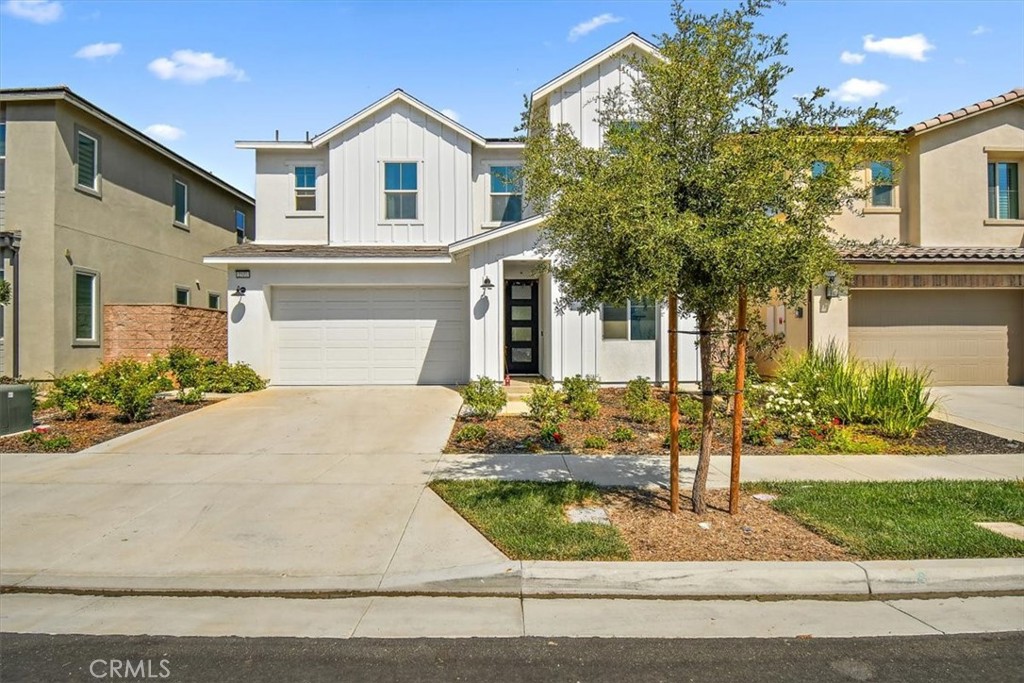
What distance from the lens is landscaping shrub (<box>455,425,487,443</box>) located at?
Answer: 31.2 ft

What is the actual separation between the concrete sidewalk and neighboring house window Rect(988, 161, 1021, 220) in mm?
10314

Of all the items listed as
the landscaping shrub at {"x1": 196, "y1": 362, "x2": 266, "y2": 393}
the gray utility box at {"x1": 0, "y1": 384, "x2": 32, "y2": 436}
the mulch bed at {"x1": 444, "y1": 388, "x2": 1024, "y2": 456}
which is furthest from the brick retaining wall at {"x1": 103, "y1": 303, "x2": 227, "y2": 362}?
the mulch bed at {"x1": 444, "y1": 388, "x2": 1024, "y2": 456}

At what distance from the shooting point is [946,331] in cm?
1494

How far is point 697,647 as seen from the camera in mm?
3941

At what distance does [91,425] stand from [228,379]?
3.73 metres

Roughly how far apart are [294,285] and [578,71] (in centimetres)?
838

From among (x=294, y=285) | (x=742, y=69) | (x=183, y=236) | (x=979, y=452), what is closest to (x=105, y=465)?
(x=294, y=285)

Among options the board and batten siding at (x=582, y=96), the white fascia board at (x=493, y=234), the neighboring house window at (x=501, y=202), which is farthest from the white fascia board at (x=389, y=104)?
the white fascia board at (x=493, y=234)

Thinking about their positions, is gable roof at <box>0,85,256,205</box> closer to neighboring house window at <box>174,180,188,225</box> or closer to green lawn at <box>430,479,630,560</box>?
neighboring house window at <box>174,180,188,225</box>

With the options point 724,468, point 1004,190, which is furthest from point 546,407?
point 1004,190

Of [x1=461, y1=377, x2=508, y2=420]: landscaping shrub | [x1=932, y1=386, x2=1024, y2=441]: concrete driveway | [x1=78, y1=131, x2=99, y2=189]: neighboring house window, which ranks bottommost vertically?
[x1=932, y1=386, x2=1024, y2=441]: concrete driveway

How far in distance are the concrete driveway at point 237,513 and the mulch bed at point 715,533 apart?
1.39 metres

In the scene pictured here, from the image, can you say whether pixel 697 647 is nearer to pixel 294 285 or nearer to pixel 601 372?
pixel 601 372

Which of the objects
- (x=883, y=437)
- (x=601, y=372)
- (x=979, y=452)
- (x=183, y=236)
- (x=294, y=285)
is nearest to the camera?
(x=979, y=452)
